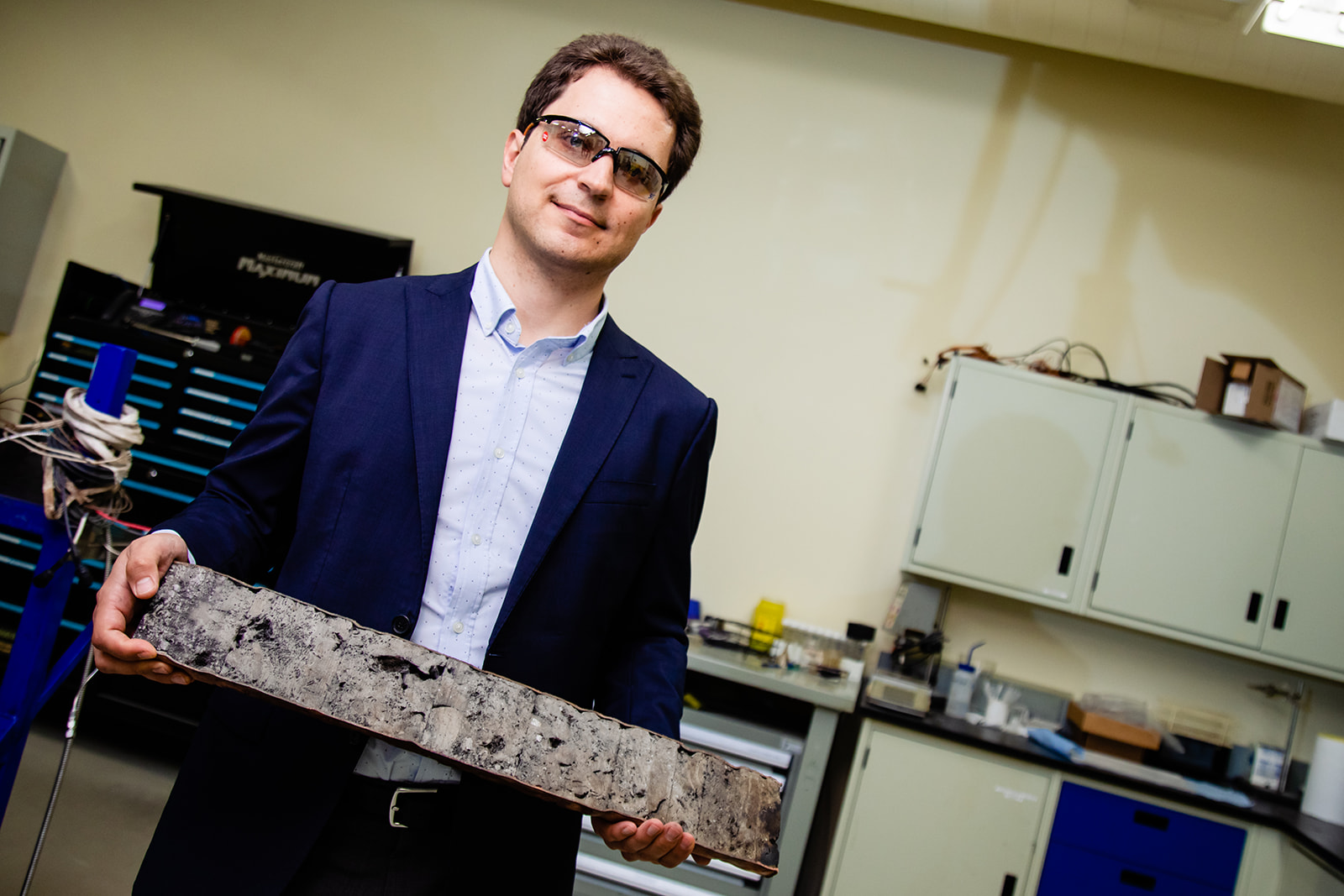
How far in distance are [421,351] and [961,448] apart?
93.7 inches

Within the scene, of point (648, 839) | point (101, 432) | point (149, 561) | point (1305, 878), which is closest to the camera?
point (149, 561)

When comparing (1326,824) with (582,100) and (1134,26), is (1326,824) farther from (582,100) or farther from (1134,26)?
(582,100)

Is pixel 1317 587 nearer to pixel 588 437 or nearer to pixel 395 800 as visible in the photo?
pixel 588 437

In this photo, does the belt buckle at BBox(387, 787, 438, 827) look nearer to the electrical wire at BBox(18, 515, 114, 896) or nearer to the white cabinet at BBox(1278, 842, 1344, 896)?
the electrical wire at BBox(18, 515, 114, 896)

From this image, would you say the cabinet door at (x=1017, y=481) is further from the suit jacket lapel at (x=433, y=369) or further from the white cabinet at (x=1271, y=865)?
the suit jacket lapel at (x=433, y=369)

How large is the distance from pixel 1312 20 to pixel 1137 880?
2.54 meters

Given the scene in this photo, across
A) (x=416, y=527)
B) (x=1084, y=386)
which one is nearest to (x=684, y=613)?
(x=416, y=527)

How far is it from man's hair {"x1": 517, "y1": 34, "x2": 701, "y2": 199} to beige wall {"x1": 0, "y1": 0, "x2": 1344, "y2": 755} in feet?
7.75

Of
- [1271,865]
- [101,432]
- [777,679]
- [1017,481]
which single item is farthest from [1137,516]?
[101,432]

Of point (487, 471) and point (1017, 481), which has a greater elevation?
point (1017, 481)

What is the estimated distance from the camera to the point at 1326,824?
2.85 meters

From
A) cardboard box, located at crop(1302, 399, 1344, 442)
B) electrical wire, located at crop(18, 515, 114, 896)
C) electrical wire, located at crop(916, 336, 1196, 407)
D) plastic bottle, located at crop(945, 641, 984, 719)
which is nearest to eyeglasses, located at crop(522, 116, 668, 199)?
electrical wire, located at crop(18, 515, 114, 896)

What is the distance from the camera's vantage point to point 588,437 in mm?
1168

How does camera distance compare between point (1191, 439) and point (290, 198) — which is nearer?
point (1191, 439)
